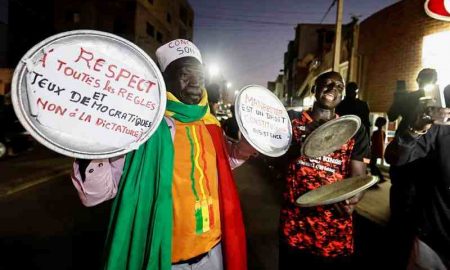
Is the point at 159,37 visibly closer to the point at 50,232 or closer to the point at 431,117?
the point at 50,232

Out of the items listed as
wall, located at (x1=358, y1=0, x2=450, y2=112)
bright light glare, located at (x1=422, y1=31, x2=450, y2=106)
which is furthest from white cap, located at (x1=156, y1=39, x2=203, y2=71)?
wall, located at (x1=358, y1=0, x2=450, y2=112)

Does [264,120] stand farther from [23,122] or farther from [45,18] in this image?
[45,18]

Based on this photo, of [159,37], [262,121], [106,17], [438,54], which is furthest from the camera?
[159,37]

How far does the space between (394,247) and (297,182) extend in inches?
114

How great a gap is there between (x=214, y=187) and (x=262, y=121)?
20.4 inches

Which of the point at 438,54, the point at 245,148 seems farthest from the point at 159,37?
the point at 245,148

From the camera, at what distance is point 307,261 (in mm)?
2400

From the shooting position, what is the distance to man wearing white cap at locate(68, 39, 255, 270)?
171cm

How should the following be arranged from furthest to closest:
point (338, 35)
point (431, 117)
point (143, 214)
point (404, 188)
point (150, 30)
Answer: point (150, 30) < point (338, 35) < point (404, 188) < point (431, 117) < point (143, 214)

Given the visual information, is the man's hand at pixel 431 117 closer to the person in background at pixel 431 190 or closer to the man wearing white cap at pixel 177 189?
the person in background at pixel 431 190

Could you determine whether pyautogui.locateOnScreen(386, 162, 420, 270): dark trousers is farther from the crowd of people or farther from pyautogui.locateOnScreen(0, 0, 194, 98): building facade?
pyautogui.locateOnScreen(0, 0, 194, 98): building facade

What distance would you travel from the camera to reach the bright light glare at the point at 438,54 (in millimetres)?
7609

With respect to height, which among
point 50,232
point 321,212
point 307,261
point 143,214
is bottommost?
point 50,232

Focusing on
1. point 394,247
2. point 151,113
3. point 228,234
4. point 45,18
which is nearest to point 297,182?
point 228,234
